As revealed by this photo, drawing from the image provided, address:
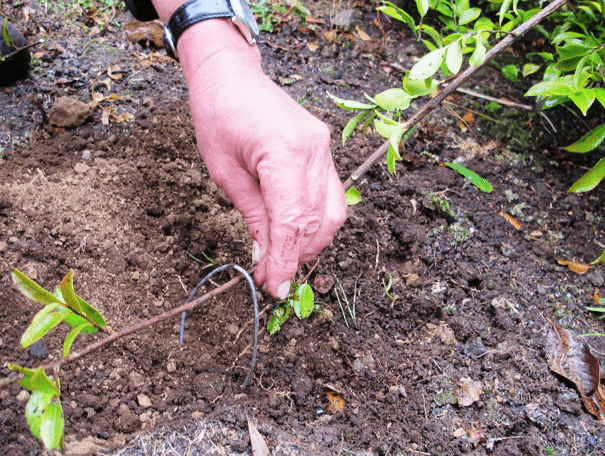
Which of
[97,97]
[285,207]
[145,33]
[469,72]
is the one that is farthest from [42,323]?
[145,33]

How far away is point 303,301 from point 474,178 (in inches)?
48.2

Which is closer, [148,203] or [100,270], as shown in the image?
[100,270]

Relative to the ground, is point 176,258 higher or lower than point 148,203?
lower

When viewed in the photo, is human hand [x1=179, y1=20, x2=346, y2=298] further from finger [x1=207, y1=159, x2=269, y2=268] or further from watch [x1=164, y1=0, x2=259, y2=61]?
watch [x1=164, y1=0, x2=259, y2=61]

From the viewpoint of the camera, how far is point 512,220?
2537mm

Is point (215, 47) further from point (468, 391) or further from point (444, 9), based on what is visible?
point (468, 391)

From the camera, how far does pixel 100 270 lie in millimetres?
2111

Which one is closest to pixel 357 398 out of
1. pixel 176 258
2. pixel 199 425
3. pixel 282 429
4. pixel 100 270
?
pixel 282 429

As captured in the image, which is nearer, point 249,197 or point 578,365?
point 249,197

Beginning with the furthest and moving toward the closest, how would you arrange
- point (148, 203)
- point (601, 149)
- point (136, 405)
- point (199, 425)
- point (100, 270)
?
1. point (601, 149)
2. point (148, 203)
3. point (100, 270)
4. point (136, 405)
5. point (199, 425)

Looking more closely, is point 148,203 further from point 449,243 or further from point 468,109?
point 468,109

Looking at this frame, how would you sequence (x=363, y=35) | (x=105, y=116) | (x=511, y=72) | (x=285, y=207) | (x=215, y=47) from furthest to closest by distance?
(x=363, y=35) → (x=511, y=72) → (x=105, y=116) → (x=215, y=47) → (x=285, y=207)

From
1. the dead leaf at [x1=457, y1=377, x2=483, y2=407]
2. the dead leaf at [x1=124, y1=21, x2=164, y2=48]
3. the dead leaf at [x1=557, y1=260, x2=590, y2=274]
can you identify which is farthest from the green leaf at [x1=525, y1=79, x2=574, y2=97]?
the dead leaf at [x1=124, y1=21, x2=164, y2=48]

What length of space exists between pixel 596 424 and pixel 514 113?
1.77 metres
